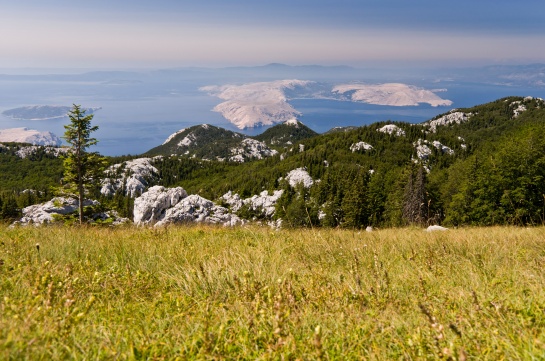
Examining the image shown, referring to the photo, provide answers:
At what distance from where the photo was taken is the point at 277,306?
2.66m

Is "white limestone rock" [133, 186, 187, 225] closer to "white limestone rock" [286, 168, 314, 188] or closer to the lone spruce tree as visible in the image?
the lone spruce tree

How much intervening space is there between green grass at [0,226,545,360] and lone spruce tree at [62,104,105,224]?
28531mm

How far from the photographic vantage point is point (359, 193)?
77438 millimetres

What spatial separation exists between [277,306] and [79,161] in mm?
35122

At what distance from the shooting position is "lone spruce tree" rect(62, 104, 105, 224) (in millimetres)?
31234

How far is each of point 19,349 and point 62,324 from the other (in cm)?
54

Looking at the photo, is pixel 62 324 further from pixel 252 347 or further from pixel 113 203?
pixel 113 203

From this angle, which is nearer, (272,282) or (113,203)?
(272,282)

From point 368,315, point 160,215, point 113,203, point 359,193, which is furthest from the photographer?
point 160,215

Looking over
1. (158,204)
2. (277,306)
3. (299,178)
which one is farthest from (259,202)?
(277,306)

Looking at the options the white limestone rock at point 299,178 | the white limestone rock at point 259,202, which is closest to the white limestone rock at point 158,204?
the white limestone rock at point 259,202

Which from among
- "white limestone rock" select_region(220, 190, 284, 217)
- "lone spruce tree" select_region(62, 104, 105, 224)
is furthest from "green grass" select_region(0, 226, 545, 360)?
"white limestone rock" select_region(220, 190, 284, 217)

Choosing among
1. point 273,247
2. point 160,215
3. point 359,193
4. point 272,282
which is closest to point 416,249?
point 273,247

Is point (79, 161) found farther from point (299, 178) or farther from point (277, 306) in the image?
point (299, 178)
